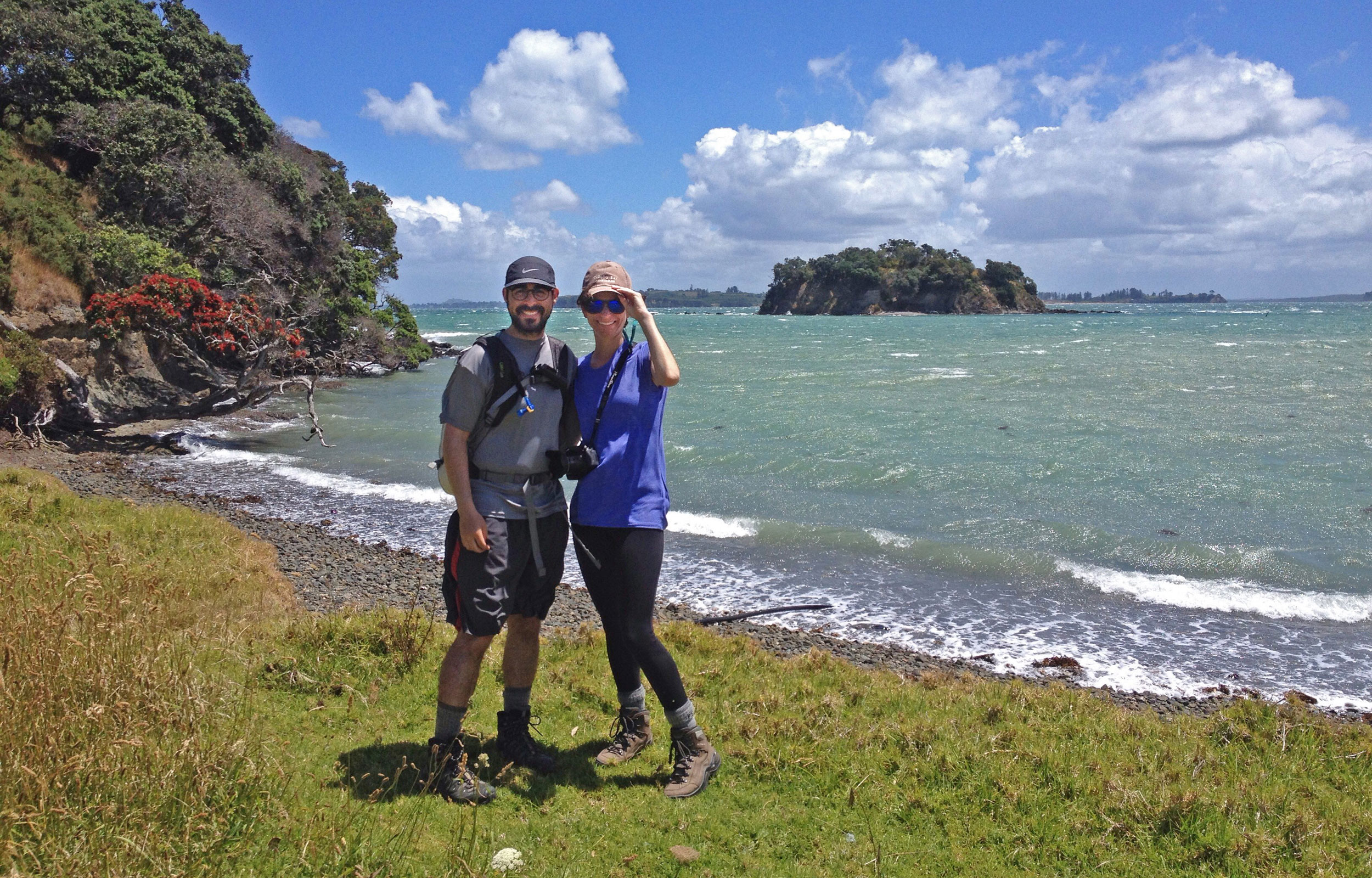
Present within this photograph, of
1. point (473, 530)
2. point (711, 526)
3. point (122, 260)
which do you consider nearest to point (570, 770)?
point (473, 530)

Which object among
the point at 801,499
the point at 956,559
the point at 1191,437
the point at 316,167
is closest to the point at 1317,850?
the point at 956,559

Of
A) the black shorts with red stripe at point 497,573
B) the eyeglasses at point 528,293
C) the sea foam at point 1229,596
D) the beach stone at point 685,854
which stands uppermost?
the eyeglasses at point 528,293

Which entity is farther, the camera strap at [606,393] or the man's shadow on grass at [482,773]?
the man's shadow on grass at [482,773]

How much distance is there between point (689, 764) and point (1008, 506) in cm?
1151

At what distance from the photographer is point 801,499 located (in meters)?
15.0

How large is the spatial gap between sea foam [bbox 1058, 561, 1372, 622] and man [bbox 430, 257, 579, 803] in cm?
882

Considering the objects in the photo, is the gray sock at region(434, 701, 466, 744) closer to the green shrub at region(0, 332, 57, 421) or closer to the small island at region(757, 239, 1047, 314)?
the green shrub at region(0, 332, 57, 421)

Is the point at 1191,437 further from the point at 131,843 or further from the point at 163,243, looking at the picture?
the point at 163,243

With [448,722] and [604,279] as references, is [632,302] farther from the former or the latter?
[448,722]

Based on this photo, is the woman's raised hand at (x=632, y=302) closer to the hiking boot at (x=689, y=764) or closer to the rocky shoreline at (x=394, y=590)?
the hiking boot at (x=689, y=764)

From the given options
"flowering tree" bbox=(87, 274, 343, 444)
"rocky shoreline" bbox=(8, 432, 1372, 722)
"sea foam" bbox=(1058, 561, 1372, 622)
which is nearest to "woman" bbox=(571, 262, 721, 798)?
"rocky shoreline" bbox=(8, 432, 1372, 722)

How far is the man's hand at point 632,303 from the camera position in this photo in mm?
3840

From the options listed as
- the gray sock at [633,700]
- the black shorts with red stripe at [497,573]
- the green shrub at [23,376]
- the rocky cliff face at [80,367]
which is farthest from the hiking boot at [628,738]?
the rocky cliff face at [80,367]

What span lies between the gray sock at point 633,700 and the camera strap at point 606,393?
143cm
